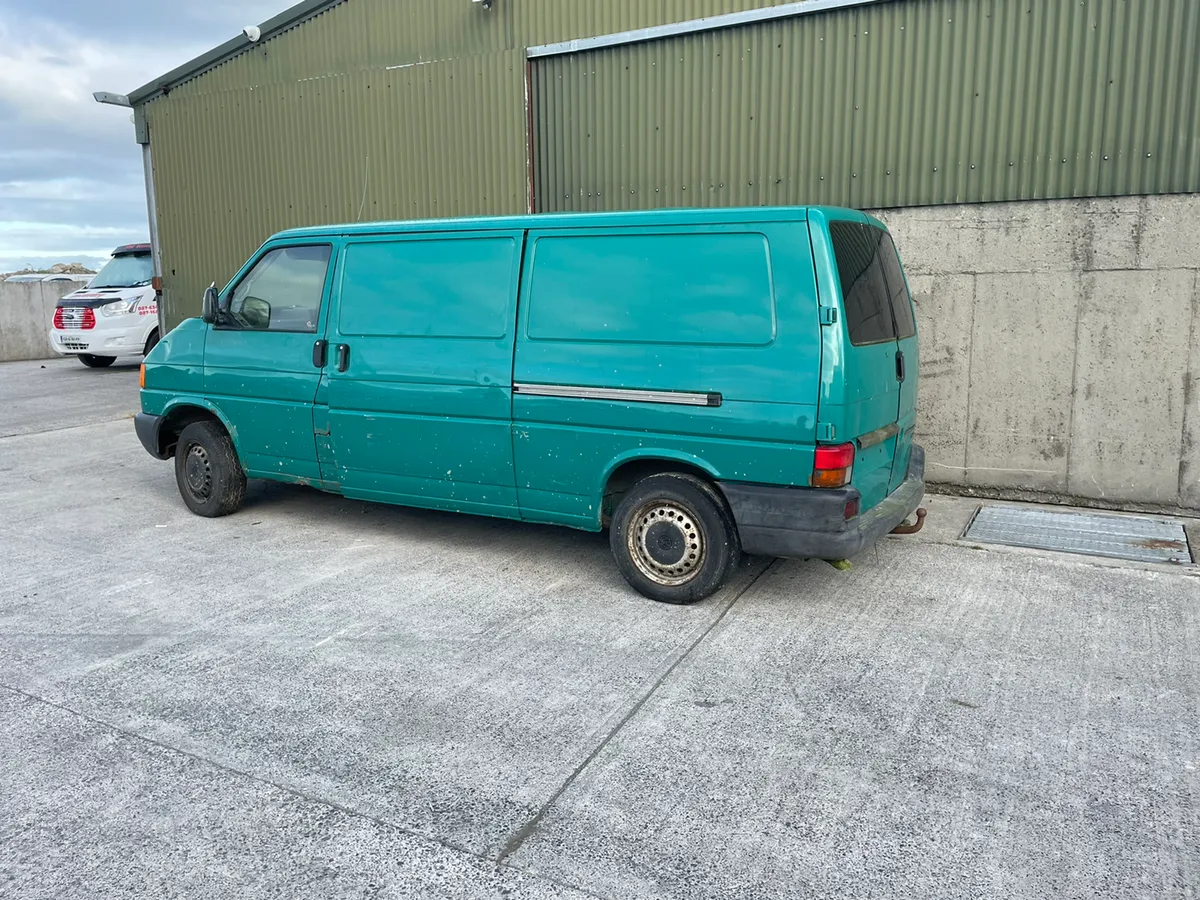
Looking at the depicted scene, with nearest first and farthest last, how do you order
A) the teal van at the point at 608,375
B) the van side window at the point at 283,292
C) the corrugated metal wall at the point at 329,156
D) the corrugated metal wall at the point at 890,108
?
the teal van at the point at 608,375
the van side window at the point at 283,292
the corrugated metal wall at the point at 890,108
the corrugated metal wall at the point at 329,156

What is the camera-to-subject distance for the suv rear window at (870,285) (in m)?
4.62

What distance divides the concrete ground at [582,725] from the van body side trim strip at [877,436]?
0.90 meters

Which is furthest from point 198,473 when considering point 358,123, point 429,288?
point 358,123

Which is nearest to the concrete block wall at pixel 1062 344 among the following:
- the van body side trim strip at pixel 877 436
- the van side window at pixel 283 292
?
the van body side trim strip at pixel 877 436

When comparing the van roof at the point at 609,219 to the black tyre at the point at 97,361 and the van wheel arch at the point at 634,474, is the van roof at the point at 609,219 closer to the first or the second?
the van wheel arch at the point at 634,474

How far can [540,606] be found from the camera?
5078 millimetres

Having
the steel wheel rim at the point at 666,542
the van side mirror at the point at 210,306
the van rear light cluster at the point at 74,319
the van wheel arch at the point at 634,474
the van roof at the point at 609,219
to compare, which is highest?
the van roof at the point at 609,219

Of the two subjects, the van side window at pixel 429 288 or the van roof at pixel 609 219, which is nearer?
the van roof at pixel 609 219

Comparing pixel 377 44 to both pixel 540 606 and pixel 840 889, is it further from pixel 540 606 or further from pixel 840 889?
pixel 840 889

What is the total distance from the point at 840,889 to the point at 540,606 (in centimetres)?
260

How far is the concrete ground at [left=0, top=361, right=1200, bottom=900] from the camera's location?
2852mm

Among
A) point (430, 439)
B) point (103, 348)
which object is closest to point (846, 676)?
point (430, 439)

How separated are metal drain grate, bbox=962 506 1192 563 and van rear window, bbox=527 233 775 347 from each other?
2.81 meters

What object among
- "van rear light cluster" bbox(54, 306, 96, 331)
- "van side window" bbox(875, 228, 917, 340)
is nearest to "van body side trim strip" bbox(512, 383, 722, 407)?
"van side window" bbox(875, 228, 917, 340)
